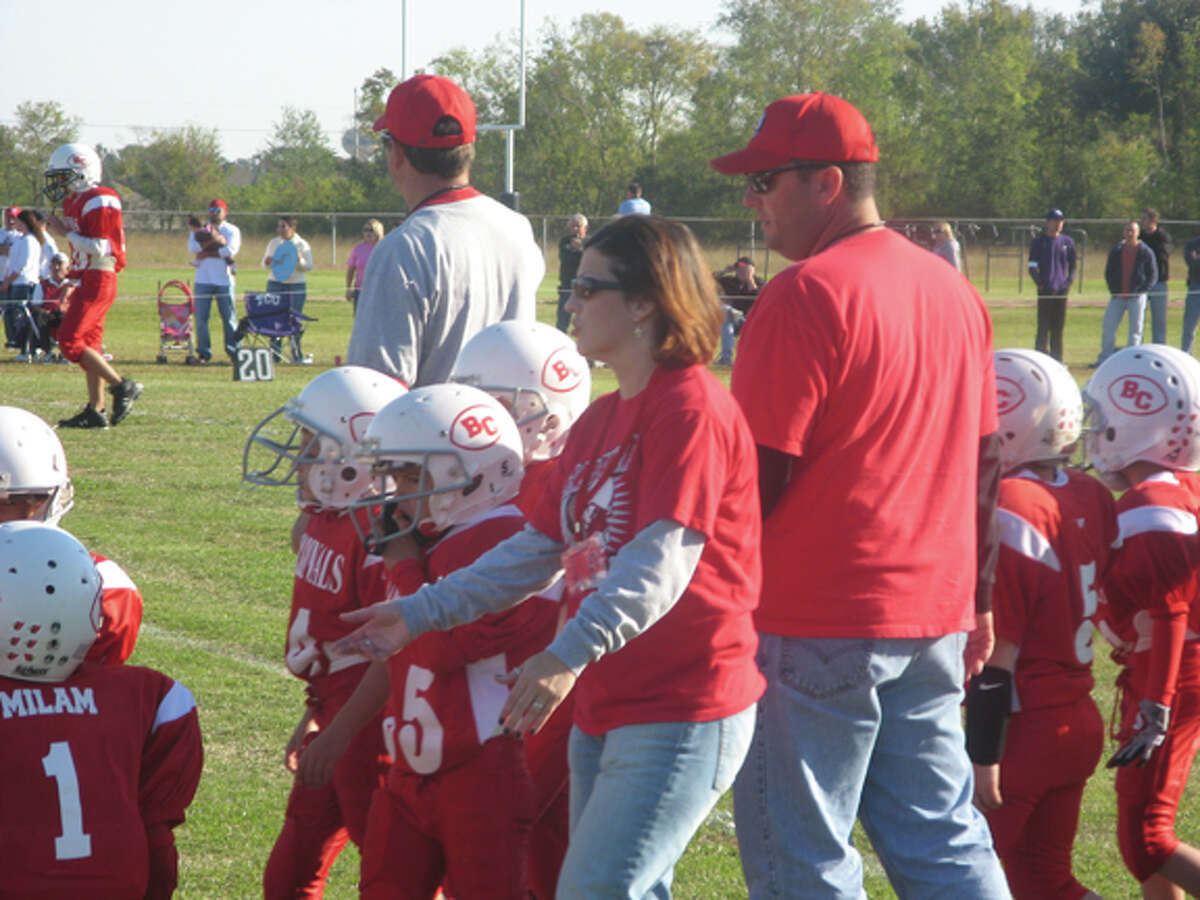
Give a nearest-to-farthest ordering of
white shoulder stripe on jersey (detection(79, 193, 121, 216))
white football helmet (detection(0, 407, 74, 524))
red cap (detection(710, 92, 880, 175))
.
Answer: red cap (detection(710, 92, 880, 175)) < white football helmet (detection(0, 407, 74, 524)) < white shoulder stripe on jersey (detection(79, 193, 121, 216))

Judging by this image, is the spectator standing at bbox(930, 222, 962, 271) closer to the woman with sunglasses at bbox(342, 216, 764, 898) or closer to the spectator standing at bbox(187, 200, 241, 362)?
the spectator standing at bbox(187, 200, 241, 362)

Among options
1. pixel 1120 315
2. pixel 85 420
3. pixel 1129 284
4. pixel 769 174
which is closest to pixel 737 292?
pixel 1120 315

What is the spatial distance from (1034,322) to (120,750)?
28475 mm

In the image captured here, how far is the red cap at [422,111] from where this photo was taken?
4215 millimetres

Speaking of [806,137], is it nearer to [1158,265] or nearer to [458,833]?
[458,833]

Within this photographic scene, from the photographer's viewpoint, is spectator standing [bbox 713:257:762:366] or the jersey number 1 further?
spectator standing [bbox 713:257:762:366]

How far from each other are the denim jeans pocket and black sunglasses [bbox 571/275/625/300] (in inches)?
33.4

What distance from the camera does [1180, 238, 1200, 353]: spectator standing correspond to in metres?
21.5

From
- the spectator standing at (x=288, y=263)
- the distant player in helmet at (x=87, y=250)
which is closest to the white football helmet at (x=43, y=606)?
the distant player in helmet at (x=87, y=250)

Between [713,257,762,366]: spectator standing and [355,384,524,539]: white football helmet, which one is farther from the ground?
[355,384,524,539]: white football helmet

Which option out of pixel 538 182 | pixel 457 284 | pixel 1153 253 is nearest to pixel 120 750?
pixel 457 284

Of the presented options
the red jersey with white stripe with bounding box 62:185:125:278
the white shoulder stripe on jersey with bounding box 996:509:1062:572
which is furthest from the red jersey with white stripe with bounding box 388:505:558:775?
the red jersey with white stripe with bounding box 62:185:125:278

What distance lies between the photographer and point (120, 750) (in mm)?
2945

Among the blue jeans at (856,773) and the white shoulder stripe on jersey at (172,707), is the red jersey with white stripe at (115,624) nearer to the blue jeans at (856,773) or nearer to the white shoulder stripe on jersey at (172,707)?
the white shoulder stripe on jersey at (172,707)
